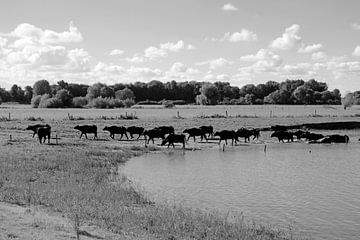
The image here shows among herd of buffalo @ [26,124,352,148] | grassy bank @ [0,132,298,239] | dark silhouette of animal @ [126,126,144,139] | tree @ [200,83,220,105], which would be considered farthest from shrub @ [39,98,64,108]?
grassy bank @ [0,132,298,239]

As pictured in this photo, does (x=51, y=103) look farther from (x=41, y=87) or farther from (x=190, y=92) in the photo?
(x=190, y=92)

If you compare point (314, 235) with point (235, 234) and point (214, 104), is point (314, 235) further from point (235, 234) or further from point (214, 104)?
point (214, 104)

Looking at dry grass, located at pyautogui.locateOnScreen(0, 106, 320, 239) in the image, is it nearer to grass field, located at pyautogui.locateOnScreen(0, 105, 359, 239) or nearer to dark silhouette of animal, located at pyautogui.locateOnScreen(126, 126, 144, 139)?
grass field, located at pyautogui.locateOnScreen(0, 105, 359, 239)

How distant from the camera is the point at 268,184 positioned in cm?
2141

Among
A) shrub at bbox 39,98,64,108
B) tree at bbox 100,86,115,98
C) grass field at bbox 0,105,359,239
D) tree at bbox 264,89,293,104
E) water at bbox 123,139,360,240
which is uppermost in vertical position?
tree at bbox 100,86,115,98

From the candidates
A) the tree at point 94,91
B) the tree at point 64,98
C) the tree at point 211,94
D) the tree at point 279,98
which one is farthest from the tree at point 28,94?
the tree at point 279,98

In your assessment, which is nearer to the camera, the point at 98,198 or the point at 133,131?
the point at 98,198

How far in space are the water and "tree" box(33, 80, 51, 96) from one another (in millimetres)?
122377

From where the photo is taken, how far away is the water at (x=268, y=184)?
15544 mm

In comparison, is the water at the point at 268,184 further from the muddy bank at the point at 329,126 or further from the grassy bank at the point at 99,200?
the muddy bank at the point at 329,126

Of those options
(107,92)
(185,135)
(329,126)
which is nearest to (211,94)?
(107,92)

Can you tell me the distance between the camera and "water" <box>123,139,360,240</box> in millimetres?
15544

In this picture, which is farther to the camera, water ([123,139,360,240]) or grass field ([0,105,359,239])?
water ([123,139,360,240])

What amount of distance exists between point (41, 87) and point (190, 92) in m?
48.3
